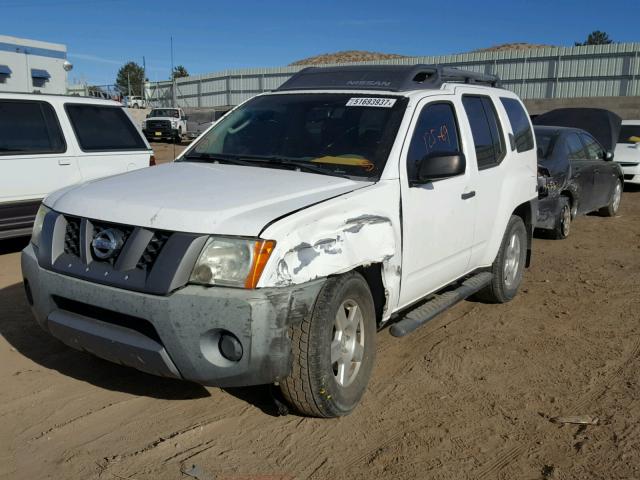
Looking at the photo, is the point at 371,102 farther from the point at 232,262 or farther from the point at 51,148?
the point at 51,148

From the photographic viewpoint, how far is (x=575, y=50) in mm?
31062

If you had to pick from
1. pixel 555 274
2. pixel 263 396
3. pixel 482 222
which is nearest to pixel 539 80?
pixel 555 274

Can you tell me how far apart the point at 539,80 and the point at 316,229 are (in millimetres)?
31590

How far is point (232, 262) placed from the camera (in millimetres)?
3068

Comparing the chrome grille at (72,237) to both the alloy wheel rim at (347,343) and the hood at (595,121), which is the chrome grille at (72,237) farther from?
the hood at (595,121)

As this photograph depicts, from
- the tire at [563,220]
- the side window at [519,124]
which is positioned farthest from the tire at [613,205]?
the side window at [519,124]

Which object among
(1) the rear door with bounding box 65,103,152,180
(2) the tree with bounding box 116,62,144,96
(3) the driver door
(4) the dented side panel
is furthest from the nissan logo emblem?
(2) the tree with bounding box 116,62,144,96

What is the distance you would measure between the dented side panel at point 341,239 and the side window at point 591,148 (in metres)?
7.40

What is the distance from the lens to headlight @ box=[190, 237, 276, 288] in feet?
9.92

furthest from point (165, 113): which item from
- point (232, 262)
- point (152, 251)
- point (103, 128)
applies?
point (232, 262)

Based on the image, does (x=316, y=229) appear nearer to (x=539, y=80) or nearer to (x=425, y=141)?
(x=425, y=141)

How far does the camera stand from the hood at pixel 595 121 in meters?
13.4

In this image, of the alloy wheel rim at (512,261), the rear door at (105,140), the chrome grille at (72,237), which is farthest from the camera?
the rear door at (105,140)

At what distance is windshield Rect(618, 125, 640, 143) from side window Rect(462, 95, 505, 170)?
1127 cm
